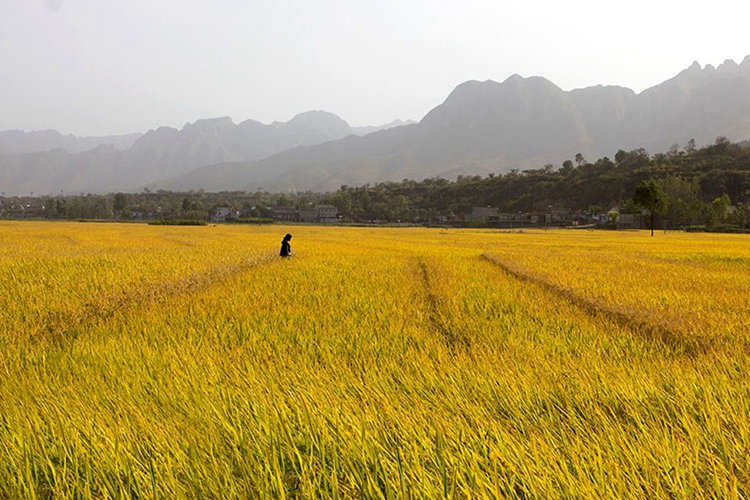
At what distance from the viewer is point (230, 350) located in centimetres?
445

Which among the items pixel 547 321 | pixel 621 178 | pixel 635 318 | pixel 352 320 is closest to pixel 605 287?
pixel 635 318

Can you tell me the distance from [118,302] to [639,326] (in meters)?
8.27

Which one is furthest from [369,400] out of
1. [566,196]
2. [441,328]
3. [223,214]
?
[223,214]

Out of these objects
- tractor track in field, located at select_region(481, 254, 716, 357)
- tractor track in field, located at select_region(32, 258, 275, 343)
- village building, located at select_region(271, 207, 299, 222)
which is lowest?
tractor track in field, located at select_region(481, 254, 716, 357)

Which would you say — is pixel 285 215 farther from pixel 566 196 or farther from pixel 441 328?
pixel 441 328

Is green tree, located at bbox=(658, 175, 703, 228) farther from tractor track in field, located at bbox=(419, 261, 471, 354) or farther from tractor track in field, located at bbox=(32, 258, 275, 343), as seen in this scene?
tractor track in field, located at bbox=(32, 258, 275, 343)

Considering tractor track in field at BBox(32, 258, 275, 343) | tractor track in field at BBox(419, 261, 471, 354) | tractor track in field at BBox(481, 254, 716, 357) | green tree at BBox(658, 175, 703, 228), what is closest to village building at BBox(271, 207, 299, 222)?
green tree at BBox(658, 175, 703, 228)

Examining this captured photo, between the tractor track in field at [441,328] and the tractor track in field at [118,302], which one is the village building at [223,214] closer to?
the tractor track in field at [118,302]

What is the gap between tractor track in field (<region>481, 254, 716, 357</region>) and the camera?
489 cm

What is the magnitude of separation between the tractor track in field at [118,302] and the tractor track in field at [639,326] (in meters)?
7.26

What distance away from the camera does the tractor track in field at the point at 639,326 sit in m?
4.89

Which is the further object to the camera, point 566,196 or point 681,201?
point 566,196

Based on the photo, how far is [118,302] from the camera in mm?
7316

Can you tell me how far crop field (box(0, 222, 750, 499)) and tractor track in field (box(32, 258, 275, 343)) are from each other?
0.19 feet
